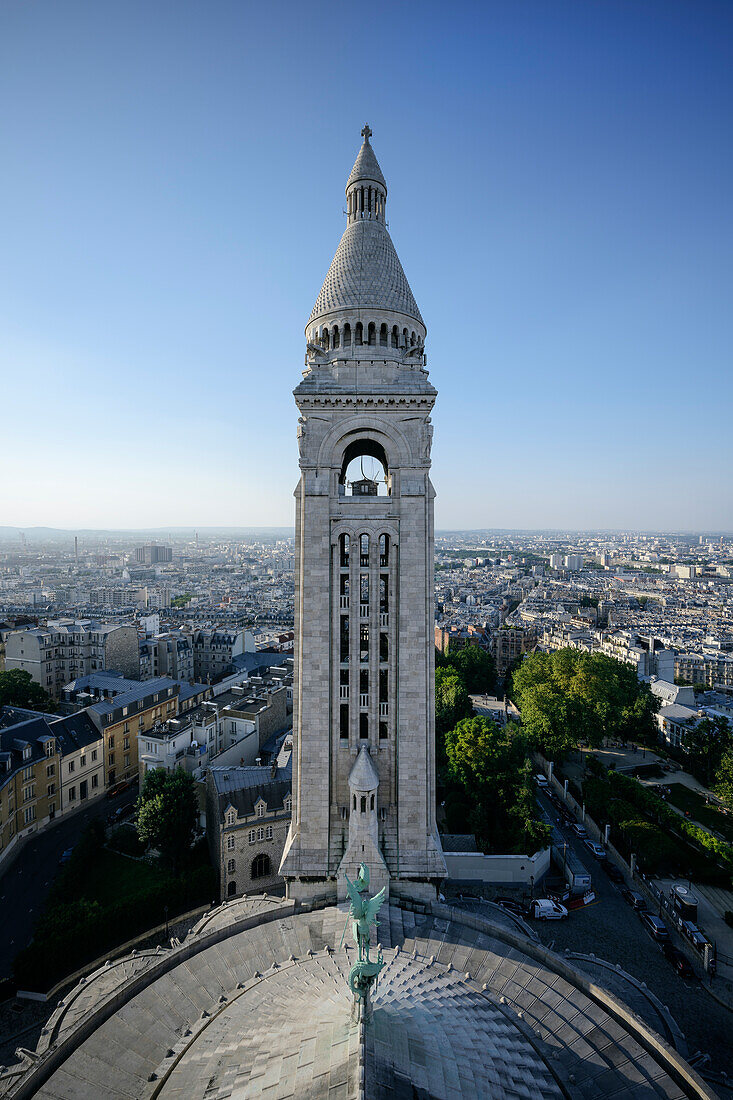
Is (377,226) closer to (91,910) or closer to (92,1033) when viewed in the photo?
(92,1033)

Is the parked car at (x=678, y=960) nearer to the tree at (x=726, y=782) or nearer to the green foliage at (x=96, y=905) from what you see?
the tree at (x=726, y=782)

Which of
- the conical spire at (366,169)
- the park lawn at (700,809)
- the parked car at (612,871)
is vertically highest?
the conical spire at (366,169)

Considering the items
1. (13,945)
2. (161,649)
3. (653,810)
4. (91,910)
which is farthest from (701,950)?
(161,649)

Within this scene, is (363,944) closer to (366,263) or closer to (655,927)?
(366,263)

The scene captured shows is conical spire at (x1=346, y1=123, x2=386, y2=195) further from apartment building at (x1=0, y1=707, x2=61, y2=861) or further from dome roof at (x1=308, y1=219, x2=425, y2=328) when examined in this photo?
apartment building at (x1=0, y1=707, x2=61, y2=861)

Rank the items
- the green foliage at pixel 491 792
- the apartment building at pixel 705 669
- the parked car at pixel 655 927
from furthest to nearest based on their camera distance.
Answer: the apartment building at pixel 705 669
the green foliage at pixel 491 792
the parked car at pixel 655 927

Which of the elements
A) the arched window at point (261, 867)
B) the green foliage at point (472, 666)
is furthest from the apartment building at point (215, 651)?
the arched window at point (261, 867)

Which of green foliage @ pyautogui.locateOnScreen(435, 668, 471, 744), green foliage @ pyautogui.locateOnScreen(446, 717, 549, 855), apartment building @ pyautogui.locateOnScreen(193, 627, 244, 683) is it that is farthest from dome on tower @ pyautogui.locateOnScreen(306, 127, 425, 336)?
apartment building @ pyautogui.locateOnScreen(193, 627, 244, 683)
